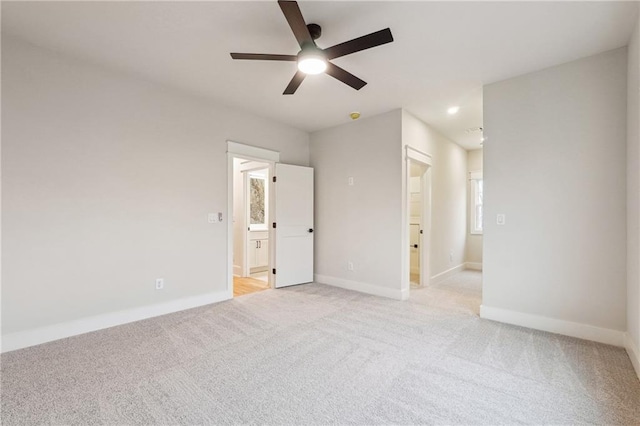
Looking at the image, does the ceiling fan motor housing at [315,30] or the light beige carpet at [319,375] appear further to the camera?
the ceiling fan motor housing at [315,30]

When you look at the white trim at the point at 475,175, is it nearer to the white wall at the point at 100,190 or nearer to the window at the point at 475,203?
the window at the point at 475,203

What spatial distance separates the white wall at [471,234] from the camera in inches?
250

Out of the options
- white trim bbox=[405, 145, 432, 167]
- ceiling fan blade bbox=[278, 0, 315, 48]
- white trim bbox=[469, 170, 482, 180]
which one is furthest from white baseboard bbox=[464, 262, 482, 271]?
ceiling fan blade bbox=[278, 0, 315, 48]

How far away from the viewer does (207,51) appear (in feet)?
8.75

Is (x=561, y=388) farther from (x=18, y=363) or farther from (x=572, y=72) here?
(x=18, y=363)

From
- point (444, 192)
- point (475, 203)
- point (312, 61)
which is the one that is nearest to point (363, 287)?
point (444, 192)

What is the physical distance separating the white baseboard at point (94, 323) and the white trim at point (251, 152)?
2.01m

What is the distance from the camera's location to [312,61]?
218cm

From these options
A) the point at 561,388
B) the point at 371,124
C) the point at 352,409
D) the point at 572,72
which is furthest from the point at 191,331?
the point at 572,72

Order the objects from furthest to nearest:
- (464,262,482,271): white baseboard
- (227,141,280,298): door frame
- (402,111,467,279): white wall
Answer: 1. (464,262,482,271): white baseboard
2. (402,111,467,279): white wall
3. (227,141,280,298): door frame

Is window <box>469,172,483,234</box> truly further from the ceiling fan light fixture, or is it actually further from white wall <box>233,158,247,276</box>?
the ceiling fan light fixture

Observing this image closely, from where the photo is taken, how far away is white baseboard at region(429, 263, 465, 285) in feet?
16.1

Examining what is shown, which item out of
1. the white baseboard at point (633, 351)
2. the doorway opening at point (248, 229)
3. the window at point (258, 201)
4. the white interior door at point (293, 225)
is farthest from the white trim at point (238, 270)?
the white baseboard at point (633, 351)

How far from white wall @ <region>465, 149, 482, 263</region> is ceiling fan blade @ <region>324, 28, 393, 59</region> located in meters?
5.41
